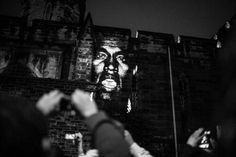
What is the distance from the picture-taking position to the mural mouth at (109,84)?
5.38 meters

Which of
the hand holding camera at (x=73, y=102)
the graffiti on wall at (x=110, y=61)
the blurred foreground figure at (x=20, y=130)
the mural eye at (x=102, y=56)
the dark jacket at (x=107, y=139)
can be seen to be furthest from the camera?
the mural eye at (x=102, y=56)

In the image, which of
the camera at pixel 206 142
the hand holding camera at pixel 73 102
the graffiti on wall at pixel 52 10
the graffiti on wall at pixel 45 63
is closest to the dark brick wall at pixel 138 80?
the graffiti on wall at pixel 45 63

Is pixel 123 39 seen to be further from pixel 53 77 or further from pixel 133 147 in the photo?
pixel 133 147

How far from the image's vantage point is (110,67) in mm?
5586

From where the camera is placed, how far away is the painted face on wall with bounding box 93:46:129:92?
543 centimetres

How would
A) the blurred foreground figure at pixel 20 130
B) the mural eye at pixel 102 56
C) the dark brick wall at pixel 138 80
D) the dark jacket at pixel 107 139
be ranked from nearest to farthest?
1. the blurred foreground figure at pixel 20 130
2. the dark jacket at pixel 107 139
3. the dark brick wall at pixel 138 80
4. the mural eye at pixel 102 56

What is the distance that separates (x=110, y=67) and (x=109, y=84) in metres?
0.47

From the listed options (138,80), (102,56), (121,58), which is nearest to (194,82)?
(138,80)

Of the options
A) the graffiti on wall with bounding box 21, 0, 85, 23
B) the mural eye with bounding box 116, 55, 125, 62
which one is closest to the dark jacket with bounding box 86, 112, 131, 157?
the mural eye with bounding box 116, 55, 125, 62

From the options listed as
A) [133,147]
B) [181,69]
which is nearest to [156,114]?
[181,69]

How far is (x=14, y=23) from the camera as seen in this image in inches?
222

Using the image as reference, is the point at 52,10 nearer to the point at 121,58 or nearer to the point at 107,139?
the point at 121,58

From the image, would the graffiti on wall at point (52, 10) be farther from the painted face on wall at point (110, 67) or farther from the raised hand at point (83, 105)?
the raised hand at point (83, 105)

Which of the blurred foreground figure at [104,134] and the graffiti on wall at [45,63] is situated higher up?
the graffiti on wall at [45,63]
